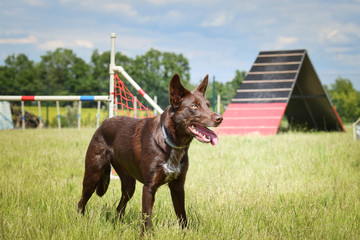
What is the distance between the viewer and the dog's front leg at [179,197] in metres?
2.64

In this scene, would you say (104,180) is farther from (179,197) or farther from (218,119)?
(218,119)

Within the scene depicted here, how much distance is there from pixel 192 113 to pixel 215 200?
1714mm

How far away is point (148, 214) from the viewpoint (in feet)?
8.30

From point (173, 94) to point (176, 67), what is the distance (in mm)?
50119

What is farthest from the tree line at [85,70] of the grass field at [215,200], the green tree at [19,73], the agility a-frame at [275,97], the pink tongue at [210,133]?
the pink tongue at [210,133]

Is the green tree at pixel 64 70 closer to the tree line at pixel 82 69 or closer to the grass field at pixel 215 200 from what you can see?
the tree line at pixel 82 69

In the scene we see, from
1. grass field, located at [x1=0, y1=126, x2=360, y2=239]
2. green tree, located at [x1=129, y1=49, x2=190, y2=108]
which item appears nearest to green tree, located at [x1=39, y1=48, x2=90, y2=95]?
green tree, located at [x1=129, y1=49, x2=190, y2=108]

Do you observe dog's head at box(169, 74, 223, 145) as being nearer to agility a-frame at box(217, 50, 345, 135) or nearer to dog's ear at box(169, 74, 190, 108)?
dog's ear at box(169, 74, 190, 108)

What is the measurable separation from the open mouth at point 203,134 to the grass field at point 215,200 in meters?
0.82

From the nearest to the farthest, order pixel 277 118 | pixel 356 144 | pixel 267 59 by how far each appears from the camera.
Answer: pixel 356 144
pixel 277 118
pixel 267 59

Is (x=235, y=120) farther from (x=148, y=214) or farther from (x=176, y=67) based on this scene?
(x=176, y=67)

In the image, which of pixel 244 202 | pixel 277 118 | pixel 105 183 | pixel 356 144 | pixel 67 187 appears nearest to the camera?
pixel 105 183

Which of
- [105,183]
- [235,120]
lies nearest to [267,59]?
[235,120]

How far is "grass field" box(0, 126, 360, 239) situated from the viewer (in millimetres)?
2836
